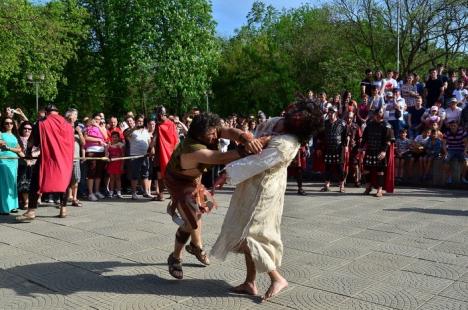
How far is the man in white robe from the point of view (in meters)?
4.01

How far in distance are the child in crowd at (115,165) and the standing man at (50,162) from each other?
2595mm

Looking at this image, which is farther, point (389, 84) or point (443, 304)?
point (389, 84)

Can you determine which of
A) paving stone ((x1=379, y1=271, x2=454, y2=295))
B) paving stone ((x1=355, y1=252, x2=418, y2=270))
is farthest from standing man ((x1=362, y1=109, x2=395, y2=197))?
paving stone ((x1=379, y1=271, x2=454, y2=295))

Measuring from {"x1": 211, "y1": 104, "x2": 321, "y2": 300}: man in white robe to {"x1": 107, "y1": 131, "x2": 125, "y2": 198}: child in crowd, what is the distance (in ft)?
21.3

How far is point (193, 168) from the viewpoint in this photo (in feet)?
14.7

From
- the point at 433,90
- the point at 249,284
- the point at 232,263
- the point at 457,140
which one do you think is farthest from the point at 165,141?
the point at 433,90

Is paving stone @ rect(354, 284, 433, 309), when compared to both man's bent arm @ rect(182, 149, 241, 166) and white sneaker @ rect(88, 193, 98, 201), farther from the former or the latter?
white sneaker @ rect(88, 193, 98, 201)

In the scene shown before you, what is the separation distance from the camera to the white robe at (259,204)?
13.1 ft

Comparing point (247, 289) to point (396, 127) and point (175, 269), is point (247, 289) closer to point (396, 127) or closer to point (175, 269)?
point (175, 269)

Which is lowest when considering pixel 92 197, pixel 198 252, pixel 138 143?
pixel 198 252

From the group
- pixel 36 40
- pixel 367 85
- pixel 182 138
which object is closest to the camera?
pixel 182 138

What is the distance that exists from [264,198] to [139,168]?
660 centimetres

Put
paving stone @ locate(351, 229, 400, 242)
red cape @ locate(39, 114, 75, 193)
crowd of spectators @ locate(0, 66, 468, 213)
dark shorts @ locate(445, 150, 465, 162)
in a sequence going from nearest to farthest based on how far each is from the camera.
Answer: paving stone @ locate(351, 229, 400, 242)
red cape @ locate(39, 114, 75, 193)
crowd of spectators @ locate(0, 66, 468, 213)
dark shorts @ locate(445, 150, 465, 162)

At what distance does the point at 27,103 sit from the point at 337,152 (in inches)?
1263
